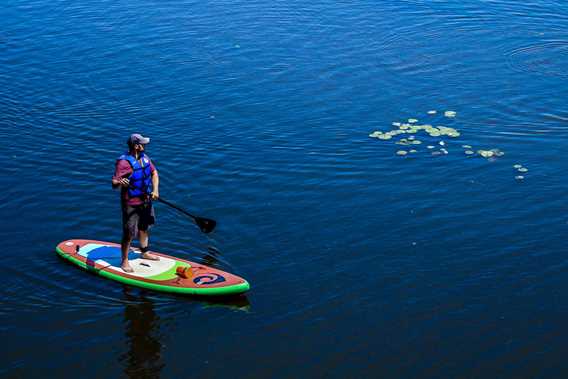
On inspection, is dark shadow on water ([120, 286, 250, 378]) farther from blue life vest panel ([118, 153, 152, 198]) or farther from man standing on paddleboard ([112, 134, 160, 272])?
blue life vest panel ([118, 153, 152, 198])

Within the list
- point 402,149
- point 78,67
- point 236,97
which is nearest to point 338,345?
point 402,149

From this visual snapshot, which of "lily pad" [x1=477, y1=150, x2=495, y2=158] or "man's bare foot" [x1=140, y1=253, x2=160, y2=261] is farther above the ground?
"lily pad" [x1=477, y1=150, x2=495, y2=158]

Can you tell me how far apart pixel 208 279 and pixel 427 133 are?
6.95 metres

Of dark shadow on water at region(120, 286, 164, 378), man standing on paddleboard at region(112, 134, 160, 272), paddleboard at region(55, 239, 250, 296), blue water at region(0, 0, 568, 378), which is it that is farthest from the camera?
paddleboard at region(55, 239, 250, 296)

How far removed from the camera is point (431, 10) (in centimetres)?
2488

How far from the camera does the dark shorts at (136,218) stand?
12.4 metres

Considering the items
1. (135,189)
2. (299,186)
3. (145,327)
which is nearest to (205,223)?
(135,189)

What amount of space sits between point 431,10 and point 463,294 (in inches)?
573

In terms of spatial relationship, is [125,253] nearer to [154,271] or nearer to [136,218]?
[154,271]

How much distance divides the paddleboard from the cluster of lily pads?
5.75 metres

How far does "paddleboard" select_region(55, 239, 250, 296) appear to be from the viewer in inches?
481

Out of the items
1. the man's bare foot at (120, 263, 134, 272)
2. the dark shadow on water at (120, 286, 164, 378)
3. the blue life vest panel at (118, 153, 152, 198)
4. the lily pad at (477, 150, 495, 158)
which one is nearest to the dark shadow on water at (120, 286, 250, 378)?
the dark shadow on water at (120, 286, 164, 378)

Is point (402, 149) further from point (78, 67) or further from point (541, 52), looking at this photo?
point (78, 67)

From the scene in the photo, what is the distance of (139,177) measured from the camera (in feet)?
39.6
